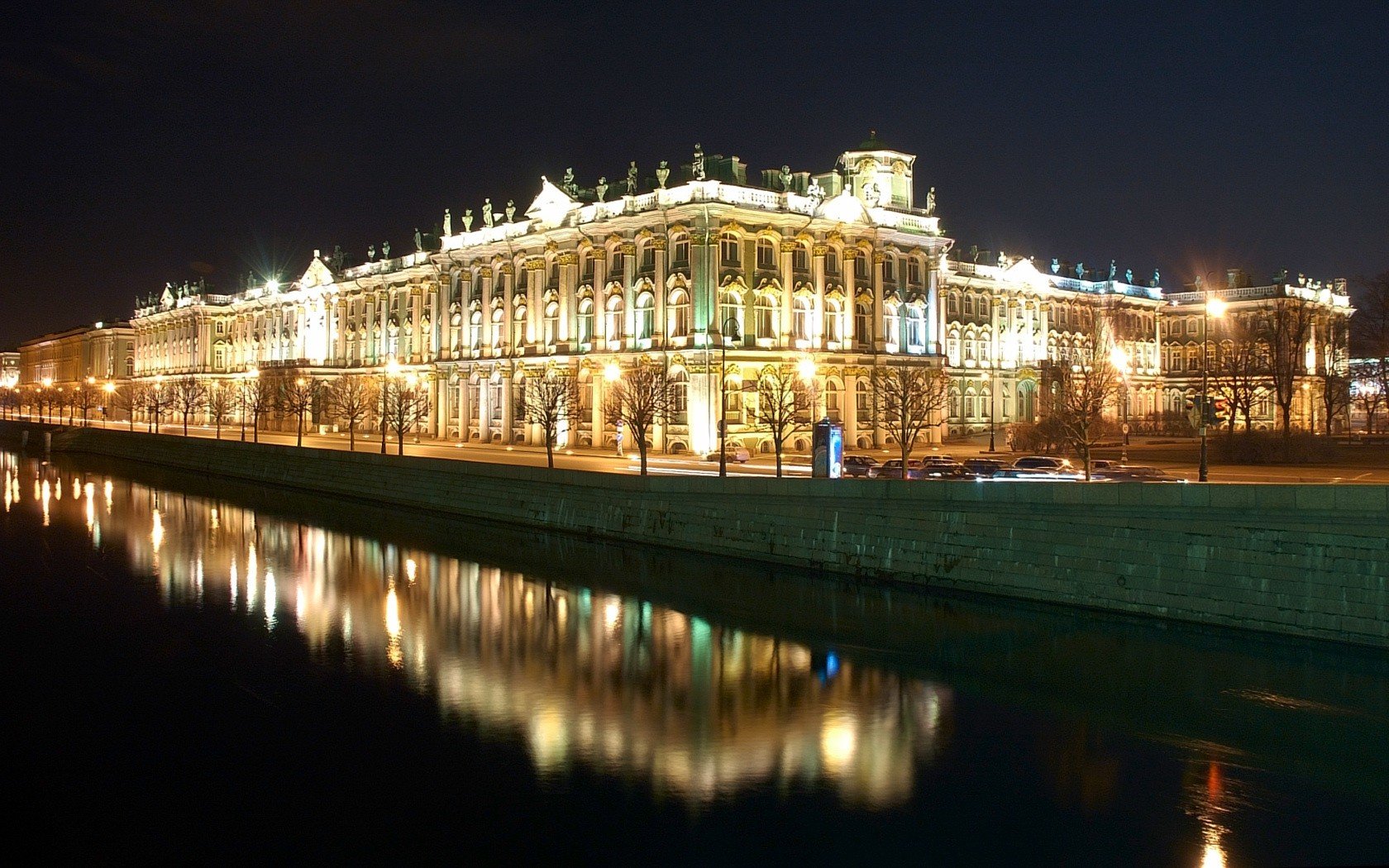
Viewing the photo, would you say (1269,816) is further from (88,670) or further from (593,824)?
(88,670)

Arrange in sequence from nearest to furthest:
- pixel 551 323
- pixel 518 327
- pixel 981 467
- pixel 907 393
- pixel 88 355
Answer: pixel 981 467 → pixel 907 393 → pixel 551 323 → pixel 518 327 → pixel 88 355

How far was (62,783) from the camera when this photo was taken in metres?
16.9

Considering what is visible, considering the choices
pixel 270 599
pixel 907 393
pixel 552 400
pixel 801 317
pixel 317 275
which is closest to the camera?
pixel 270 599

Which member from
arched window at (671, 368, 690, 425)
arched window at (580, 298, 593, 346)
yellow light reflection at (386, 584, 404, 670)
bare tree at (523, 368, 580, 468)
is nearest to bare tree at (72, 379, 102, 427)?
bare tree at (523, 368, 580, 468)

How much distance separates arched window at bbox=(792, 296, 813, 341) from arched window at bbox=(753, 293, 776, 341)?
1.66 m

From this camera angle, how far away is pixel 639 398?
53.0 metres

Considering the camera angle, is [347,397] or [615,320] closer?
[615,320]

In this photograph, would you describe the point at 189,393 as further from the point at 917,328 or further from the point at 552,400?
the point at 917,328

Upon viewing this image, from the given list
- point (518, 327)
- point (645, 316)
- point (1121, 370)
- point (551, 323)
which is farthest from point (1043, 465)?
point (518, 327)

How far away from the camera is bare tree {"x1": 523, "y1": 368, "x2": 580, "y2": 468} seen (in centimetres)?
5953

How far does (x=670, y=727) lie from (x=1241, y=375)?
5826cm

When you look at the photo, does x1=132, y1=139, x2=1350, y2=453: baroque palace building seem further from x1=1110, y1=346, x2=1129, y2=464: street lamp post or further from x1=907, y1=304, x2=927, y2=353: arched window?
x1=1110, y1=346, x2=1129, y2=464: street lamp post

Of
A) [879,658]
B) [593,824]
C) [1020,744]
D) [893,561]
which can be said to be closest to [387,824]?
[593,824]

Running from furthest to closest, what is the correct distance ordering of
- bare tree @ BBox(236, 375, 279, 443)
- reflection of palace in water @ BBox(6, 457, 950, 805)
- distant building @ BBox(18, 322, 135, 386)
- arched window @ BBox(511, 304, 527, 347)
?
distant building @ BBox(18, 322, 135, 386) → bare tree @ BBox(236, 375, 279, 443) → arched window @ BBox(511, 304, 527, 347) → reflection of palace in water @ BBox(6, 457, 950, 805)
